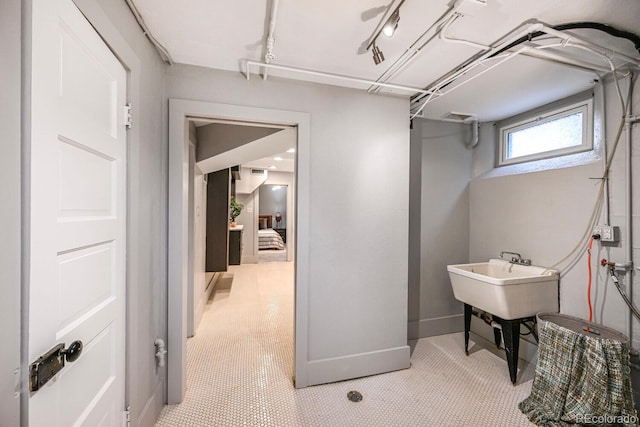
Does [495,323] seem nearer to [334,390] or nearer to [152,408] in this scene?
[334,390]

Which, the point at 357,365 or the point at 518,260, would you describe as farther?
the point at 518,260

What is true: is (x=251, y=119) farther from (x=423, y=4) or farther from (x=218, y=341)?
(x=218, y=341)

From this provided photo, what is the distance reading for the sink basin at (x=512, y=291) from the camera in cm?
195

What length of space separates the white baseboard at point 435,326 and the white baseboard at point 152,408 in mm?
2253

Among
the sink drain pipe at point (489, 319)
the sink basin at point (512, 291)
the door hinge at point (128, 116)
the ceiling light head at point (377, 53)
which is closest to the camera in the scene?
→ the door hinge at point (128, 116)

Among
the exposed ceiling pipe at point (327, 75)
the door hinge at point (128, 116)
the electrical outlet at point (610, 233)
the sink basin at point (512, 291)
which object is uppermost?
the exposed ceiling pipe at point (327, 75)

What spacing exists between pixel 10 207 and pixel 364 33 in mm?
1659

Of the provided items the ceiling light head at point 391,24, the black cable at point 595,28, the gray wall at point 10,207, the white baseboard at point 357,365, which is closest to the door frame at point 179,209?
the ceiling light head at point 391,24

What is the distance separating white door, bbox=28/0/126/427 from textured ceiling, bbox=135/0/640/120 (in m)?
0.53

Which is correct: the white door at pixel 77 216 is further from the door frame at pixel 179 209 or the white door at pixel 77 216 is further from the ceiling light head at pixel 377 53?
the ceiling light head at pixel 377 53

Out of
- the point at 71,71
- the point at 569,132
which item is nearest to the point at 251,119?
the point at 71,71

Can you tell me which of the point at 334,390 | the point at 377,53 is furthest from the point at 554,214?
the point at 334,390

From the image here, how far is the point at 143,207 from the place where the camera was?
4.66ft

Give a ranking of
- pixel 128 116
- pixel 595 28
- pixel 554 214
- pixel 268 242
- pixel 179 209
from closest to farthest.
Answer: pixel 128 116, pixel 595 28, pixel 179 209, pixel 554 214, pixel 268 242
